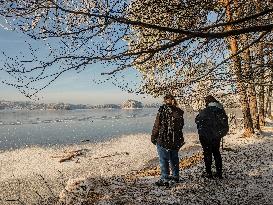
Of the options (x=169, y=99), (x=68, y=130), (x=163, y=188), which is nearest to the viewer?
(x=163, y=188)

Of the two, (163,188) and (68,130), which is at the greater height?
(163,188)

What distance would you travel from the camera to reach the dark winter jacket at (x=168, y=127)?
8500mm

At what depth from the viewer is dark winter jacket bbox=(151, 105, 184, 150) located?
850 centimetres

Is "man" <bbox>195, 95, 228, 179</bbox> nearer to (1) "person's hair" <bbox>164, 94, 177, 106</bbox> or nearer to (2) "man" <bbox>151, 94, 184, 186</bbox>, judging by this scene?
(2) "man" <bbox>151, 94, 184, 186</bbox>

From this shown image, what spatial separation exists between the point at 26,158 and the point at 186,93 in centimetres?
1655

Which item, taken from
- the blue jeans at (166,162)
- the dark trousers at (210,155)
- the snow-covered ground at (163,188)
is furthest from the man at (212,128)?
the blue jeans at (166,162)

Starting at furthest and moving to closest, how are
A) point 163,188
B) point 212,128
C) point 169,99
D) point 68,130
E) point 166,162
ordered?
1. point 68,130
2. point 212,128
3. point 166,162
4. point 169,99
5. point 163,188

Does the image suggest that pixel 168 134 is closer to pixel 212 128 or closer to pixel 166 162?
pixel 166 162

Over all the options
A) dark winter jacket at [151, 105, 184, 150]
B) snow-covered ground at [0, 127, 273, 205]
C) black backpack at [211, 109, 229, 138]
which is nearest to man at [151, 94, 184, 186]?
dark winter jacket at [151, 105, 184, 150]

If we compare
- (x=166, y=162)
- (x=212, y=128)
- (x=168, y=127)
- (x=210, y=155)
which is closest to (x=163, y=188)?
(x=166, y=162)

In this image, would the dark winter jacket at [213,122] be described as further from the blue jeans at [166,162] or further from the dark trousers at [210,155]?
the blue jeans at [166,162]

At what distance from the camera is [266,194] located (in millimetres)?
7637

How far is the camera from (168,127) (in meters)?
8.50

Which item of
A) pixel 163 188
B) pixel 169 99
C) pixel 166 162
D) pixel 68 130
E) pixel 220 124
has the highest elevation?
pixel 169 99
